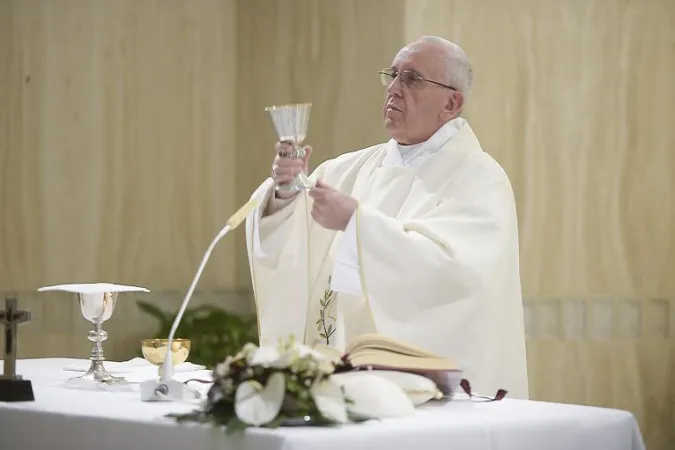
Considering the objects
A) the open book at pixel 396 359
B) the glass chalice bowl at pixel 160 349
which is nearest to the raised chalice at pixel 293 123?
the glass chalice bowl at pixel 160 349

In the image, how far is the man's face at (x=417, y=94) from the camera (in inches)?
192

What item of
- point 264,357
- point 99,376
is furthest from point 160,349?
point 264,357

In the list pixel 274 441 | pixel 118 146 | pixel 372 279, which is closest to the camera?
pixel 274 441

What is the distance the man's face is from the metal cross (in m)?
1.78

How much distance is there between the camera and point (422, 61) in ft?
16.0

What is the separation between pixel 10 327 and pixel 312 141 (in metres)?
4.40

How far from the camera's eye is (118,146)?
805 cm

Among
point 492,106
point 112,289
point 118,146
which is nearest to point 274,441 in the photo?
point 112,289

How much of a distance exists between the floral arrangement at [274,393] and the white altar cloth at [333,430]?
0.04 meters

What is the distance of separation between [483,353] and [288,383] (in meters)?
1.81

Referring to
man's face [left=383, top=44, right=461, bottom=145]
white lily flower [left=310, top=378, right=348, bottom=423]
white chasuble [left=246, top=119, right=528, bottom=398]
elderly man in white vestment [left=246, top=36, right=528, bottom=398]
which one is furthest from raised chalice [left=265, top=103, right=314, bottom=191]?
white lily flower [left=310, top=378, right=348, bottom=423]

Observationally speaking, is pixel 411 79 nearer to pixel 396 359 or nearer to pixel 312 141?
pixel 396 359

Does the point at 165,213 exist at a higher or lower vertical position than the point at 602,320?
higher

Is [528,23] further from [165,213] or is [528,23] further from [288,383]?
[288,383]
